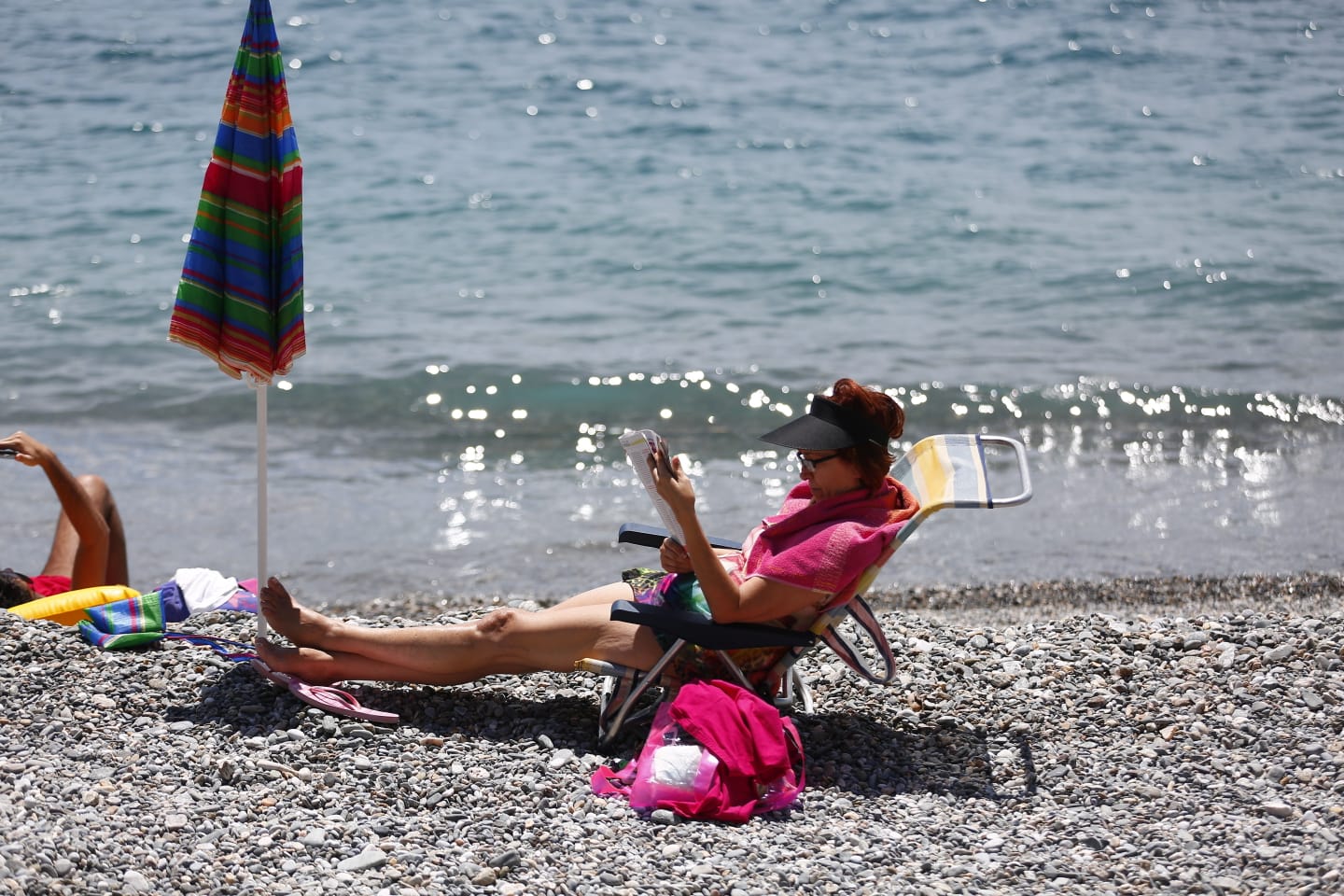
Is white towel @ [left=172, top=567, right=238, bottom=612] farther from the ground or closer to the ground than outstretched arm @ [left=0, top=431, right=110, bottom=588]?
closer to the ground

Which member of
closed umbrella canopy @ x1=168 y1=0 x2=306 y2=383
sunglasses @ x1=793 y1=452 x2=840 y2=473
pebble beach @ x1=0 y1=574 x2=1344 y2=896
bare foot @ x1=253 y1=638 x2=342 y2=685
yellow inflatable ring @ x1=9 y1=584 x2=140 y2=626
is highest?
closed umbrella canopy @ x1=168 y1=0 x2=306 y2=383

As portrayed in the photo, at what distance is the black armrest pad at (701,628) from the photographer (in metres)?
4.68

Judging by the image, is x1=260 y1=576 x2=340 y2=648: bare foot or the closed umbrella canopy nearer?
the closed umbrella canopy

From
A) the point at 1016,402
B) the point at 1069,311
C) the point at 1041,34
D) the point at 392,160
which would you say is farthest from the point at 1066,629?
the point at 1041,34

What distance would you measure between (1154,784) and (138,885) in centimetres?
315

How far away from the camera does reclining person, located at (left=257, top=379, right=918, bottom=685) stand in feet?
15.3

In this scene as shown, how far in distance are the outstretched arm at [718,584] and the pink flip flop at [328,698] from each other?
1286mm

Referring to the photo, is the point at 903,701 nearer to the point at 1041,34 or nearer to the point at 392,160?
the point at 392,160

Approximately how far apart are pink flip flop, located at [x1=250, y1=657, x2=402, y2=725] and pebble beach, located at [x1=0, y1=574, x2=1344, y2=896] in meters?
0.05

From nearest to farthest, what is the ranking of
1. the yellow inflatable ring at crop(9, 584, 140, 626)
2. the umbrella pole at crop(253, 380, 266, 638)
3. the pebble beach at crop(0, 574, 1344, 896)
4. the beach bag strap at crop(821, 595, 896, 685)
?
the pebble beach at crop(0, 574, 1344, 896) < the beach bag strap at crop(821, 595, 896, 685) < the umbrella pole at crop(253, 380, 266, 638) < the yellow inflatable ring at crop(9, 584, 140, 626)

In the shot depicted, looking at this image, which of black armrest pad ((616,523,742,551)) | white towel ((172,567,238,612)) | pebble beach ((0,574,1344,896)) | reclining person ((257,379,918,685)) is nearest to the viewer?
pebble beach ((0,574,1344,896))

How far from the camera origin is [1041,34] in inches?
846

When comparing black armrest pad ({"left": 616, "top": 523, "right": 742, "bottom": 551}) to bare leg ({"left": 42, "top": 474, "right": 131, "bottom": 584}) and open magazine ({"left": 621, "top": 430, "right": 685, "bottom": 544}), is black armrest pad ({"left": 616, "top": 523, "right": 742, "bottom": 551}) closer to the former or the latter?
open magazine ({"left": 621, "top": 430, "right": 685, "bottom": 544})

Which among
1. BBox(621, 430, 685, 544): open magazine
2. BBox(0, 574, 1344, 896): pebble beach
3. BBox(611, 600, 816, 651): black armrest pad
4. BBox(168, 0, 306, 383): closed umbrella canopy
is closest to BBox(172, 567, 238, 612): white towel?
BBox(0, 574, 1344, 896): pebble beach
